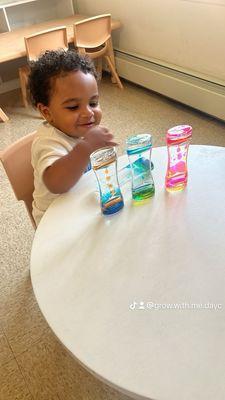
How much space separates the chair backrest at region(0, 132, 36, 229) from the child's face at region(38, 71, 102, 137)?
0.50 ft

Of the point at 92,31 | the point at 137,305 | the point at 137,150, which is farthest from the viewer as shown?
the point at 92,31

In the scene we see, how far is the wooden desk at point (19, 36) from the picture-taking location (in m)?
2.77

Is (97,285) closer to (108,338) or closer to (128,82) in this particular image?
(108,338)

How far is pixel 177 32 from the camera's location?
263 centimetres

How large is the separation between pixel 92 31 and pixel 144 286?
2864 millimetres

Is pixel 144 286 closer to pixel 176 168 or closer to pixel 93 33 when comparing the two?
pixel 176 168

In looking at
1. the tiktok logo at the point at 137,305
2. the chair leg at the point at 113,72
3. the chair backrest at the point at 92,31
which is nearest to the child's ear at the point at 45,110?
the tiktok logo at the point at 137,305

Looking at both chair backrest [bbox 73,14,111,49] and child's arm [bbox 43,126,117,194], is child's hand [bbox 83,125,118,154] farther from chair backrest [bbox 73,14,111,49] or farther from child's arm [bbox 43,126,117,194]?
chair backrest [bbox 73,14,111,49]

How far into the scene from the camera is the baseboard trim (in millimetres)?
2533

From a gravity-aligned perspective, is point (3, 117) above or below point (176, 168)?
below

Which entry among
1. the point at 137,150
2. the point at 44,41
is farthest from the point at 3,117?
the point at 137,150

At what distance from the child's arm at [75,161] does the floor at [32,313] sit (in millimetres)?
527

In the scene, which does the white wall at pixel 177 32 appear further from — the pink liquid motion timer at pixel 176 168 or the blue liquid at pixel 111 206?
the blue liquid at pixel 111 206

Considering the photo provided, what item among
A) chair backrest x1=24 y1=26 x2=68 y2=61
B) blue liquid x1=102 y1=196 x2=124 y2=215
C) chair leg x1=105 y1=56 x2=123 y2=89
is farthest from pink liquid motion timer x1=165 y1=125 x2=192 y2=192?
chair leg x1=105 y1=56 x2=123 y2=89
